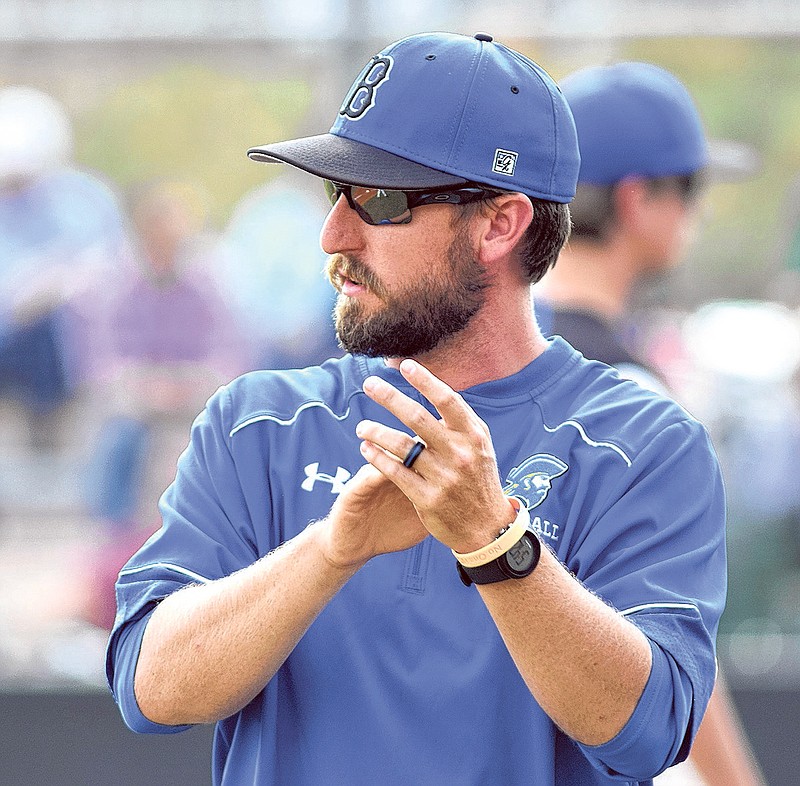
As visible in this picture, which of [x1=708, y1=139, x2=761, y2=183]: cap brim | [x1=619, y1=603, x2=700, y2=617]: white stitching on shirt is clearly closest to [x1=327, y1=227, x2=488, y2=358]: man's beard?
[x1=619, y1=603, x2=700, y2=617]: white stitching on shirt

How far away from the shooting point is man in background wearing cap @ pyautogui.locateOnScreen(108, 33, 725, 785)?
169 cm

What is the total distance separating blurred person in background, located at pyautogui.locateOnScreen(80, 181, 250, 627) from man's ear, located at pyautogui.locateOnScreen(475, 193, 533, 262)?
13.3ft

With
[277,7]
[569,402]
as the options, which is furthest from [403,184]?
[277,7]

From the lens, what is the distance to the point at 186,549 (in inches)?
75.4

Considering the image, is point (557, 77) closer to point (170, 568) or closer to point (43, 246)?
point (43, 246)

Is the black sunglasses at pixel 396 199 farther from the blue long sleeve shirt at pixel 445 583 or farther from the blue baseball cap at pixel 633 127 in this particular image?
the blue baseball cap at pixel 633 127

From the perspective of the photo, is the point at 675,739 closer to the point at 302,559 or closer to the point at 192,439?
the point at 302,559

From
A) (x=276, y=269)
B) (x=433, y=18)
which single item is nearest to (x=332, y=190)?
(x=433, y=18)

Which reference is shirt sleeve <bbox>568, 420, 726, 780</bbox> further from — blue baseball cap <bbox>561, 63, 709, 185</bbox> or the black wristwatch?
blue baseball cap <bbox>561, 63, 709, 185</bbox>

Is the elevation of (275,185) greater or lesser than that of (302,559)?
lesser

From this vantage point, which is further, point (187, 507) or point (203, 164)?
point (203, 164)

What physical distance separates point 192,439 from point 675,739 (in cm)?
82

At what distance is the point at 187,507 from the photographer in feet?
6.41

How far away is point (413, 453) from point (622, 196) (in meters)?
1.53
